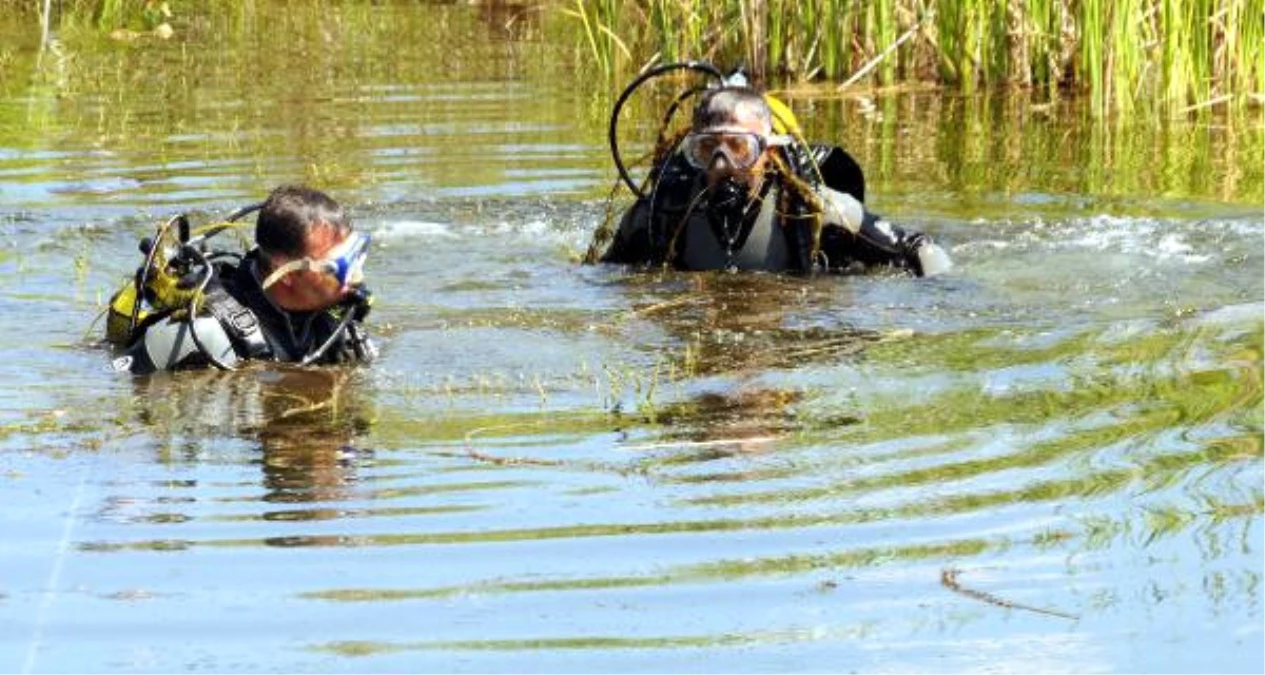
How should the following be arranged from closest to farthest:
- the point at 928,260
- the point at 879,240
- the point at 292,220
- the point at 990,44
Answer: the point at 292,220 → the point at 928,260 → the point at 879,240 → the point at 990,44

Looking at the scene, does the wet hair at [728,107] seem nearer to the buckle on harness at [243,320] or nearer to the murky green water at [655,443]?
the murky green water at [655,443]

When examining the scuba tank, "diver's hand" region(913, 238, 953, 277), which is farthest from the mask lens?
the scuba tank

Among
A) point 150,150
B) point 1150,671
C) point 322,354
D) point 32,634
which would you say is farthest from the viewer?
point 150,150

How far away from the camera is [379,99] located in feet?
46.7

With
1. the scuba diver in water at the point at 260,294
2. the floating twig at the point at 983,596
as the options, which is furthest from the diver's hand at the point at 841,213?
the floating twig at the point at 983,596

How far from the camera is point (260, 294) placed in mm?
7023

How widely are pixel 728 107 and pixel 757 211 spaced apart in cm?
61

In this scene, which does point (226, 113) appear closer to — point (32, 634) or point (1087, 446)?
point (1087, 446)

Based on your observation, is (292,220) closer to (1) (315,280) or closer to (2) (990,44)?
Answer: (1) (315,280)

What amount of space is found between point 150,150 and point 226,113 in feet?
4.39

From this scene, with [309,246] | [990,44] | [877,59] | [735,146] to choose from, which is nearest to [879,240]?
[735,146]

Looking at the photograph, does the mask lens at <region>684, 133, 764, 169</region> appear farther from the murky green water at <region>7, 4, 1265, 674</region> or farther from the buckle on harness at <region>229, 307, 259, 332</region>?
the buckle on harness at <region>229, 307, 259, 332</region>

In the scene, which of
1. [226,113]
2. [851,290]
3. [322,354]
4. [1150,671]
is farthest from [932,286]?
[226,113]

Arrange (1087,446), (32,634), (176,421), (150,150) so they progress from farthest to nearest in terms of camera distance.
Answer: (150,150) → (176,421) → (1087,446) → (32,634)
